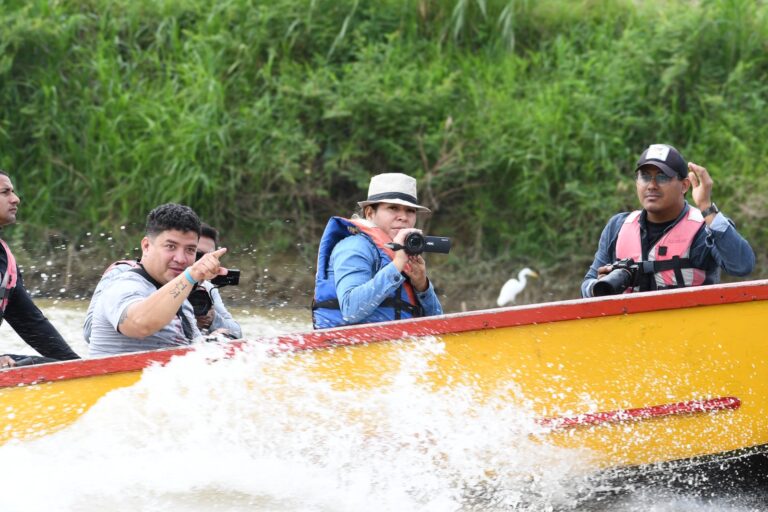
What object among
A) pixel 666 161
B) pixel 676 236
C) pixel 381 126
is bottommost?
pixel 676 236

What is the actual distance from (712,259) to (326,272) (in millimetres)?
1621

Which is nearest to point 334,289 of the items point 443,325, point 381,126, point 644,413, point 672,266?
point 443,325

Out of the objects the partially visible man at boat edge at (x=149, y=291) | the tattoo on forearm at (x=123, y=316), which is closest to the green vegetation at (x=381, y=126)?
the partially visible man at boat edge at (x=149, y=291)

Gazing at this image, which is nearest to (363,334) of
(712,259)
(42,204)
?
(712,259)

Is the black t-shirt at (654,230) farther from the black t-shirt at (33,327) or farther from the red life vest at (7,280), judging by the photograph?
the red life vest at (7,280)

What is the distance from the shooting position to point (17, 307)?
4.53 metres

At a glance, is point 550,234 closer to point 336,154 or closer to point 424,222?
point 424,222

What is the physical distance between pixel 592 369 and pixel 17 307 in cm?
253

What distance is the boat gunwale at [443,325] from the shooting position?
11.4 feet

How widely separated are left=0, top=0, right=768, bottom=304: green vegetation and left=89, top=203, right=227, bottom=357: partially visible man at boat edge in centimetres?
435

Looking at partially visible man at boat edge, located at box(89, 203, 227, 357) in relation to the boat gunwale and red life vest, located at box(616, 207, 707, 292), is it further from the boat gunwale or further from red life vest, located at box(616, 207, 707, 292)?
red life vest, located at box(616, 207, 707, 292)

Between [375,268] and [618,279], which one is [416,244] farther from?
[618,279]

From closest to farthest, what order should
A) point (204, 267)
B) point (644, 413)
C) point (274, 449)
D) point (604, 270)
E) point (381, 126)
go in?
1. point (204, 267)
2. point (274, 449)
3. point (644, 413)
4. point (604, 270)
5. point (381, 126)

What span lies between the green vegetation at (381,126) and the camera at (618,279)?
404 cm
